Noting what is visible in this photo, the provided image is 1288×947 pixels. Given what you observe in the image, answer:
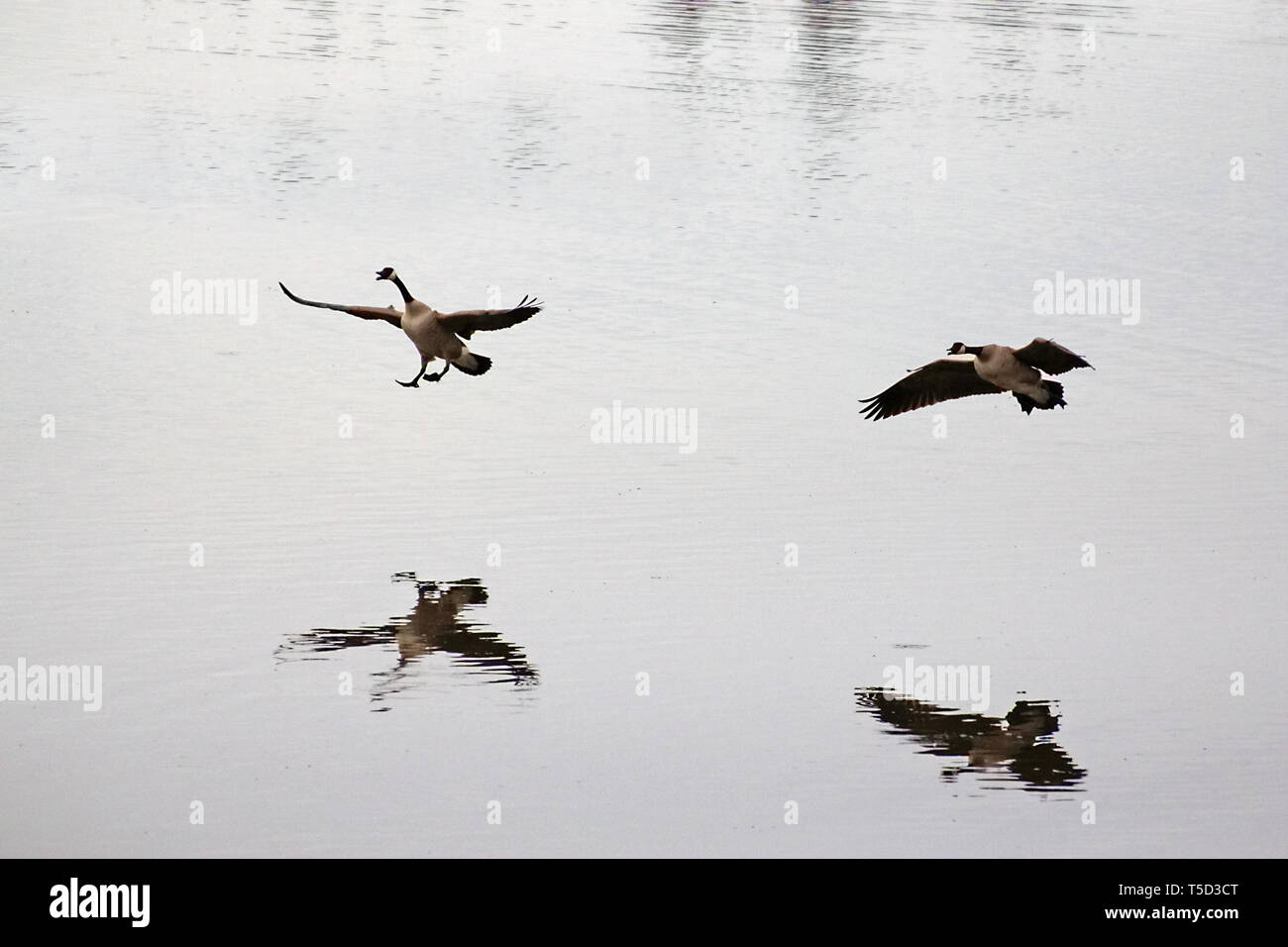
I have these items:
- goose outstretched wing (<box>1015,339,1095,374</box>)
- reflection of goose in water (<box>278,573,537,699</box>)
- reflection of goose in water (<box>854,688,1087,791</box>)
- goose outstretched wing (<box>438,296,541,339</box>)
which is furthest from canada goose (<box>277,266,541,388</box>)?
reflection of goose in water (<box>854,688,1087,791</box>)

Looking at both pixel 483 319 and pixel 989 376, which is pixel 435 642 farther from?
pixel 989 376

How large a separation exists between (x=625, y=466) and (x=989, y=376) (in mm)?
5153

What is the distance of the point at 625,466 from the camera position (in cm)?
2164

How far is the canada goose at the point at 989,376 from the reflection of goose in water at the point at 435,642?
4.04 meters

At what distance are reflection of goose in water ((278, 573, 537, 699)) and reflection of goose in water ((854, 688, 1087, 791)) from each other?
9.41 ft

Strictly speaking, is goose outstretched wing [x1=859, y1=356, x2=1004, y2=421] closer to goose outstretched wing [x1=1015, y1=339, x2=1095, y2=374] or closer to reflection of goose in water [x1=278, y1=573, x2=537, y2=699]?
goose outstretched wing [x1=1015, y1=339, x2=1095, y2=374]

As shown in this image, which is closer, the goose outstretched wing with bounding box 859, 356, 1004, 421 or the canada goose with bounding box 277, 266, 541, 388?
the canada goose with bounding box 277, 266, 541, 388

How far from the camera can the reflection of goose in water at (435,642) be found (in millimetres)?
15898

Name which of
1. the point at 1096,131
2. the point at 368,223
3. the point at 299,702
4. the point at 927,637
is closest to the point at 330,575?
the point at 299,702

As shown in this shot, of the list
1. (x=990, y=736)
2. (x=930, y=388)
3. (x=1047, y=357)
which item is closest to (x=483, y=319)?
(x=930, y=388)

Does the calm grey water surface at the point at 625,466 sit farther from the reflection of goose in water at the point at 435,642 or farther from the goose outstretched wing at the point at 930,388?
the goose outstretched wing at the point at 930,388

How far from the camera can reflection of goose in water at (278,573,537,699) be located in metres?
15.9

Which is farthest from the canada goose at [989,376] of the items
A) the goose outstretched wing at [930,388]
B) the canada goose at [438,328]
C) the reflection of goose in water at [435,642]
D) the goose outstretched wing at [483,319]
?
the reflection of goose in water at [435,642]

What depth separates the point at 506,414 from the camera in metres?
23.3
